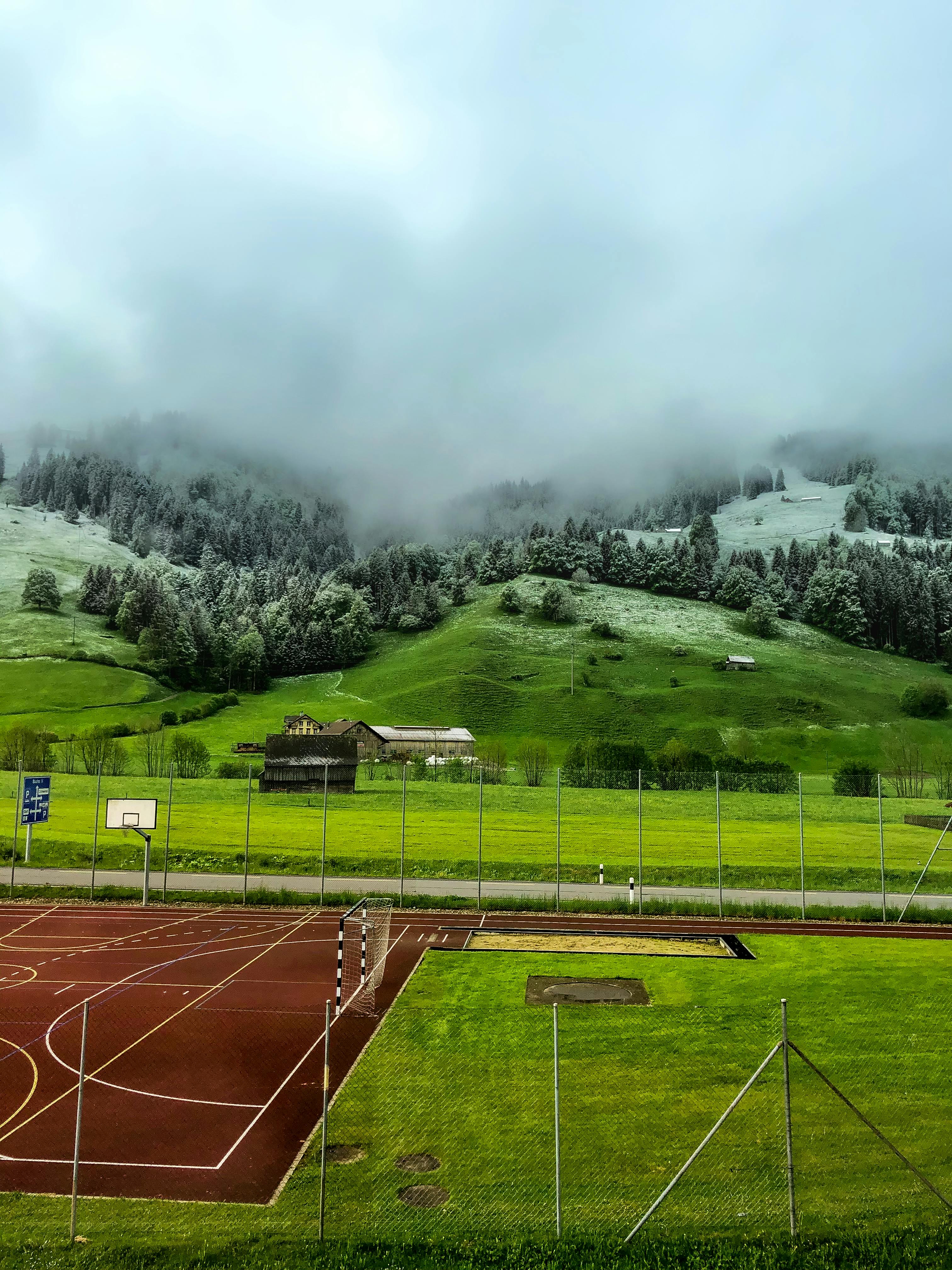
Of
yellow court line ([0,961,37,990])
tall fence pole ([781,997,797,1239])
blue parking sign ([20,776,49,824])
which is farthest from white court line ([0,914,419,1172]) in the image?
blue parking sign ([20,776,49,824])

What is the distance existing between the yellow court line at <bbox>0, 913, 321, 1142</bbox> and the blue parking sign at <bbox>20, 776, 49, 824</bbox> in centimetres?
1231

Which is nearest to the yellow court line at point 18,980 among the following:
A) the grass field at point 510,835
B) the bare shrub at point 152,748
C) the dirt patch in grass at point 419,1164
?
the dirt patch in grass at point 419,1164

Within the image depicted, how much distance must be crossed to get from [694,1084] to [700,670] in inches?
5373

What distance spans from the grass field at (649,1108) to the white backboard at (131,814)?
44.7 ft

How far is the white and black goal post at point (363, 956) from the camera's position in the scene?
52.5 feet

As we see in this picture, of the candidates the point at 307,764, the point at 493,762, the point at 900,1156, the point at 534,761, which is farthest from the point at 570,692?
the point at 900,1156

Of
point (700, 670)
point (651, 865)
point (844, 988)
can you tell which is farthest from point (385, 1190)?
point (700, 670)

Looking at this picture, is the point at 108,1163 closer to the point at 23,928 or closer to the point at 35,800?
the point at 23,928

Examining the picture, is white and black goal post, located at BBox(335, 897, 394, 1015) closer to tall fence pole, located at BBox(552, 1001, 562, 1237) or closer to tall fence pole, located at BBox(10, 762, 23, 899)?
tall fence pole, located at BBox(552, 1001, 562, 1237)

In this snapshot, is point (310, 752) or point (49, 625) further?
point (49, 625)

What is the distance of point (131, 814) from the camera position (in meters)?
27.2

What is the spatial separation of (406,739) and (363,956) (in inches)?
3520

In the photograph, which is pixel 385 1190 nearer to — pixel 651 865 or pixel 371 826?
pixel 651 865

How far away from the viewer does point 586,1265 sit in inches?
303
